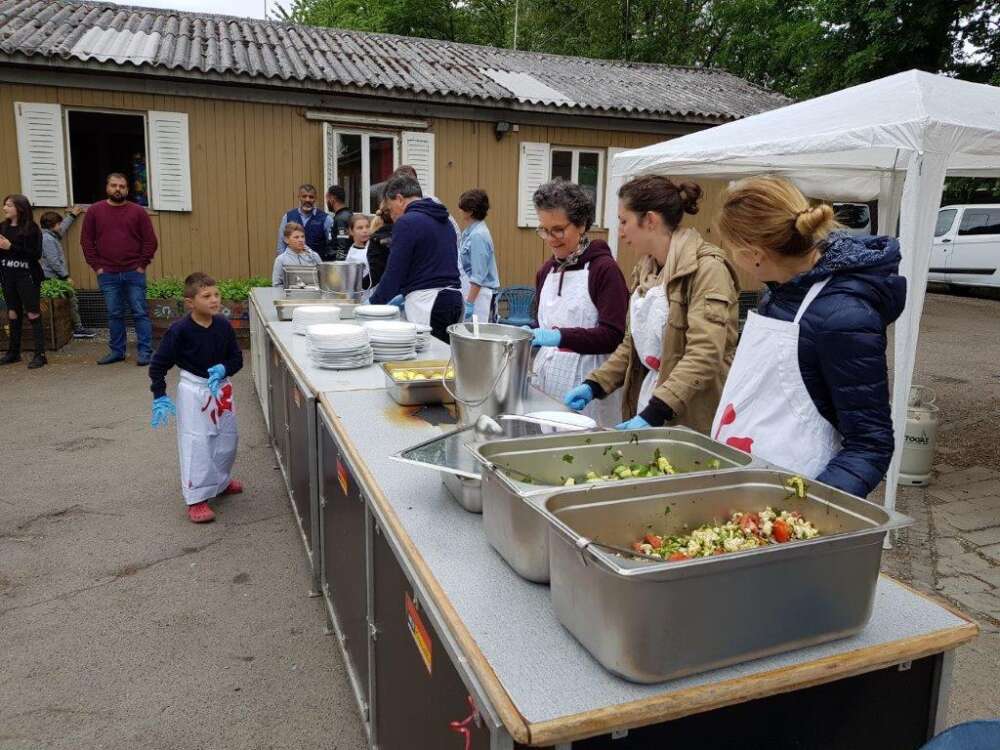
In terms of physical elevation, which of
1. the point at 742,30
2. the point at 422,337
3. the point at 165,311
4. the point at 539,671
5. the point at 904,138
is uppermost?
the point at 742,30

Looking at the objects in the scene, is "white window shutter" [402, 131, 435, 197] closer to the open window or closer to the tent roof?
the open window

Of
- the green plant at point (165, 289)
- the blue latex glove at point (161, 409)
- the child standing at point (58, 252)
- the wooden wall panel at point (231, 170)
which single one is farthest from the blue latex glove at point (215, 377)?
the wooden wall panel at point (231, 170)

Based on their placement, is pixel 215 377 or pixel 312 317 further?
pixel 312 317

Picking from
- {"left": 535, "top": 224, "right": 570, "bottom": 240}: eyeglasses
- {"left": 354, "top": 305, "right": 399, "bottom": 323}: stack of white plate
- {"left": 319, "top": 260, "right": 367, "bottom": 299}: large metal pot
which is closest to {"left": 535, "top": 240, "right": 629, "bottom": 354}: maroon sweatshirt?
{"left": 535, "top": 224, "right": 570, "bottom": 240}: eyeglasses

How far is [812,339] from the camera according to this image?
176 centimetres

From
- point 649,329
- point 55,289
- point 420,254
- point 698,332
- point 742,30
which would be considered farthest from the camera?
point 742,30

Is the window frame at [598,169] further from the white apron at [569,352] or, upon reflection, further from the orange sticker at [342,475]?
the orange sticker at [342,475]

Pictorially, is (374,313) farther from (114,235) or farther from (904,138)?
(114,235)

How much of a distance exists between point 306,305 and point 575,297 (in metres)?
2.15

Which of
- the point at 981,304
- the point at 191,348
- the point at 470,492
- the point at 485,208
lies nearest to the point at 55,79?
the point at 485,208

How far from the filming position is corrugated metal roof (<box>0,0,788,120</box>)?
949cm

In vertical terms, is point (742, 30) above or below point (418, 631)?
above

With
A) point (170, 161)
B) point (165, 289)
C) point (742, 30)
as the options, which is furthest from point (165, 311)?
point (742, 30)

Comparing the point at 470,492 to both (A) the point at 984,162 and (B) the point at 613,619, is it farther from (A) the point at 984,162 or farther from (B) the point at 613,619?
(A) the point at 984,162
